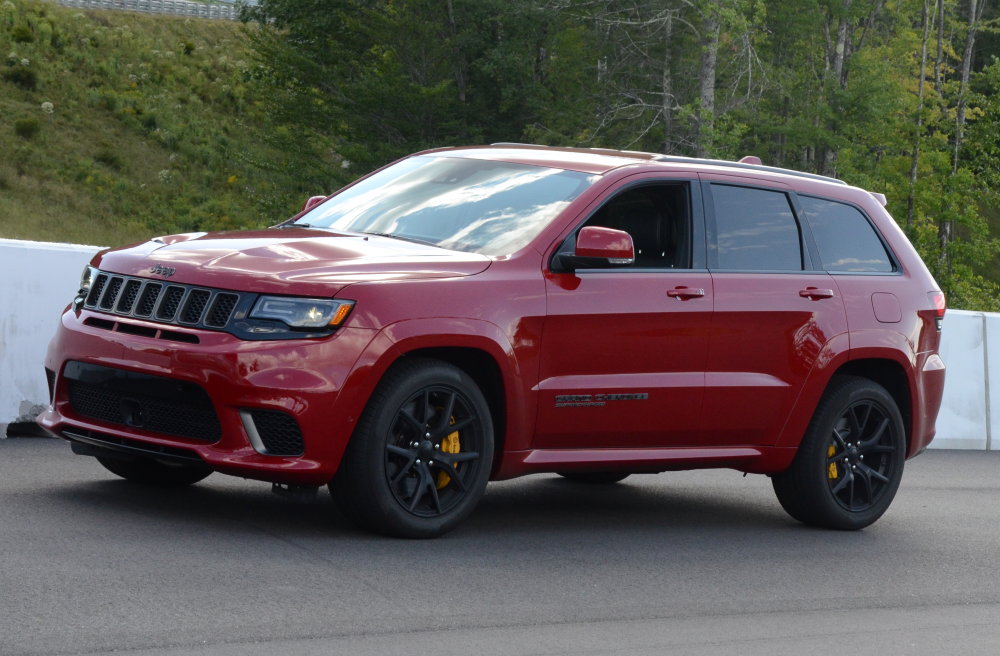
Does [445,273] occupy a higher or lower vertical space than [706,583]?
higher

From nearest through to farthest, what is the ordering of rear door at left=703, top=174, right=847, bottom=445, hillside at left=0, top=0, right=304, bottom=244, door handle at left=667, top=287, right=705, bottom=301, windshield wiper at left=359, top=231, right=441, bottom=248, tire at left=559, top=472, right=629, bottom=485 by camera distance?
windshield wiper at left=359, top=231, right=441, bottom=248, door handle at left=667, top=287, right=705, bottom=301, rear door at left=703, top=174, right=847, bottom=445, tire at left=559, top=472, right=629, bottom=485, hillside at left=0, top=0, right=304, bottom=244

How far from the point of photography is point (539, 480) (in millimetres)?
10070

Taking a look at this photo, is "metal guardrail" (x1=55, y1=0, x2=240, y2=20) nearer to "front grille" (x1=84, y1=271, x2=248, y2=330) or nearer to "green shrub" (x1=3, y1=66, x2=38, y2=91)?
"green shrub" (x1=3, y1=66, x2=38, y2=91)

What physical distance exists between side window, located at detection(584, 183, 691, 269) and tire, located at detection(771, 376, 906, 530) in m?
1.32

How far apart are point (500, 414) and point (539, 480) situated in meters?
2.86

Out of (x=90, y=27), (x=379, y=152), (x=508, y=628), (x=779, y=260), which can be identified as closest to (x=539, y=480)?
(x=779, y=260)

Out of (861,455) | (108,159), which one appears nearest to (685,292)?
(861,455)

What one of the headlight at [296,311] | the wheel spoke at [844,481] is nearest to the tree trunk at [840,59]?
the wheel spoke at [844,481]

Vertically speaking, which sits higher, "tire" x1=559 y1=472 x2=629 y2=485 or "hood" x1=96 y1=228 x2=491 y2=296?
"hood" x1=96 y1=228 x2=491 y2=296

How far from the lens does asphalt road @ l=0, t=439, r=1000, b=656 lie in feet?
17.5

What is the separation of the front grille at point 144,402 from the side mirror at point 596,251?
69.3 inches

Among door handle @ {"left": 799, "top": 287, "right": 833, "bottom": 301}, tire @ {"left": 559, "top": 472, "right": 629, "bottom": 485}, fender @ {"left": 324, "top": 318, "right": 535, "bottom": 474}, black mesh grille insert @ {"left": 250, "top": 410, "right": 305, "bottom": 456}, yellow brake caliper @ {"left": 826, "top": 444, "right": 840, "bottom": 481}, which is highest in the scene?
door handle @ {"left": 799, "top": 287, "right": 833, "bottom": 301}

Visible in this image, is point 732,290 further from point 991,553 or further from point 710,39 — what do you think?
point 710,39

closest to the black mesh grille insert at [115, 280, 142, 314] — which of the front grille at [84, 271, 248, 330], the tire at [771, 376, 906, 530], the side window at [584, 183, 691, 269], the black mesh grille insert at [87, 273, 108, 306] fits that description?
the front grille at [84, 271, 248, 330]
